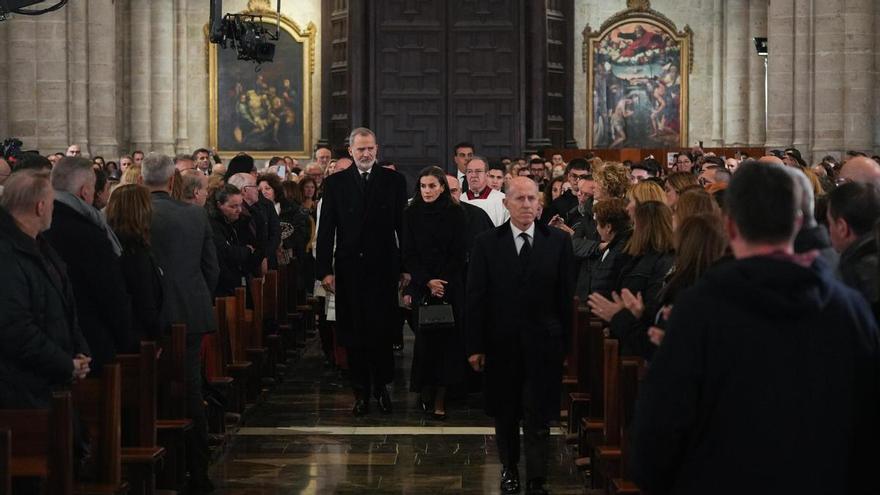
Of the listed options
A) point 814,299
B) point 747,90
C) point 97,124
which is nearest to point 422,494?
point 814,299

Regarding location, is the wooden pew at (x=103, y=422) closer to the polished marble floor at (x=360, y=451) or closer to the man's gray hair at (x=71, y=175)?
the man's gray hair at (x=71, y=175)

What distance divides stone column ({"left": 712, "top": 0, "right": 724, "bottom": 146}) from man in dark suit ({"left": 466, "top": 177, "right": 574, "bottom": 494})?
1068 inches

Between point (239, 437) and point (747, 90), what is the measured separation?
2576cm

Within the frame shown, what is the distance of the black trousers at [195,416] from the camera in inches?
364

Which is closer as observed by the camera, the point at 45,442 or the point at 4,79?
the point at 45,442

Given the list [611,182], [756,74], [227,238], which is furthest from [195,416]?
[756,74]

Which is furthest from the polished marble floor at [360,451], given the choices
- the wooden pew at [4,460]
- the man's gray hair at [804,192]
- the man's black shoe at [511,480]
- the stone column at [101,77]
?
the stone column at [101,77]

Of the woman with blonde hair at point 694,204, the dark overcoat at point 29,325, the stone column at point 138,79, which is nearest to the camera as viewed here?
the dark overcoat at point 29,325

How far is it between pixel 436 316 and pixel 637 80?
83.8 ft

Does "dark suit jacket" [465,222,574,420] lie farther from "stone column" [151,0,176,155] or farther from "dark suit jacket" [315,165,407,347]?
"stone column" [151,0,176,155]

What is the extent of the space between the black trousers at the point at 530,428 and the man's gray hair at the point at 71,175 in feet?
8.67

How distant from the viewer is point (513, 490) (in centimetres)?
941

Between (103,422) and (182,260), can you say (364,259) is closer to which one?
(182,260)

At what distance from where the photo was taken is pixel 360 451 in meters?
10.8
